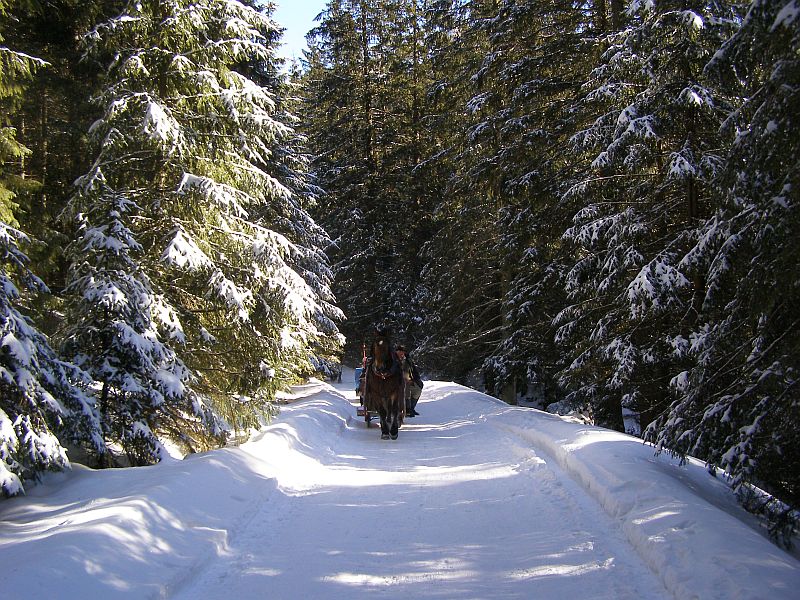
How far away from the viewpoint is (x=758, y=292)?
5.42 meters

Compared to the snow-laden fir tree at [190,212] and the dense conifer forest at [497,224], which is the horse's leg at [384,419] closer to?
the dense conifer forest at [497,224]

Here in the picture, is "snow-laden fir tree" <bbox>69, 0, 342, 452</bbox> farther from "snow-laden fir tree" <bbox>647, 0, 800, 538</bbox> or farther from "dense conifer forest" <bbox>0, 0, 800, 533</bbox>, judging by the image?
"snow-laden fir tree" <bbox>647, 0, 800, 538</bbox>

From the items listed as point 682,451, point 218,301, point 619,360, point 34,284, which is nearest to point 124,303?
point 34,284

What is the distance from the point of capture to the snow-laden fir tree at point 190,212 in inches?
362

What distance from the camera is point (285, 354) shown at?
1188 cm

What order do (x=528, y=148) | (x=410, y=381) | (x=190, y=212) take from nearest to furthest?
(x=190, y=212) → (x=528, y=148) → (x=410, y=381)

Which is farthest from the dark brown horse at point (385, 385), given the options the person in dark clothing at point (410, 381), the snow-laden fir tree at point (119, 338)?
the snow-laden fir tree at point (119, 338)

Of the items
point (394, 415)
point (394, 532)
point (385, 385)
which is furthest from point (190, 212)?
point (394, 532)

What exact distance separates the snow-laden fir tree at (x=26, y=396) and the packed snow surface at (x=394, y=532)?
1.68 feet

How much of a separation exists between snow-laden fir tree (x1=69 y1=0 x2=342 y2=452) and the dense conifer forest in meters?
0.05

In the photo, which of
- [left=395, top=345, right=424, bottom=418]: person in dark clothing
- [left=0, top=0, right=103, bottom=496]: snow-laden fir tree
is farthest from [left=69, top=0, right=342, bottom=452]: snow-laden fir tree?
[left=395, top=345, right=424, bottom=418]: person in dark clothing

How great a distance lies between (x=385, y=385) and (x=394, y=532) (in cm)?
737

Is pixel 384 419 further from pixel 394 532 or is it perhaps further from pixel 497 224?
pixel 497 224

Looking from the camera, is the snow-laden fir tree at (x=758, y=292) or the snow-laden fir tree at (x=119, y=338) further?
the snow-laden fir tree at (x=119, y=338)
